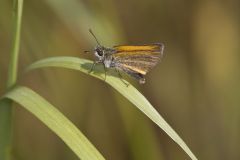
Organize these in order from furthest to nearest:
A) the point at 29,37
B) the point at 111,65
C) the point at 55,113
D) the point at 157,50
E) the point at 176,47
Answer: the point at 176,47
the point at 29,37
the point at 111,65
the point at 157,50
the point at 55,113

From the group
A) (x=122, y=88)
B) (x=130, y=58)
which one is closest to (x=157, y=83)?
(x=130, y=58)

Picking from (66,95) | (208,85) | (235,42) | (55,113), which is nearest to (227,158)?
(208,85)

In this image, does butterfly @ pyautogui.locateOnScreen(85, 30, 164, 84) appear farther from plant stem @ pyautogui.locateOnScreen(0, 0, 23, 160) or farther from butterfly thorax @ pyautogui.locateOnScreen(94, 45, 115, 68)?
plant stem @ pyautogui.locateOnScreen(0, 0, 23, 160)

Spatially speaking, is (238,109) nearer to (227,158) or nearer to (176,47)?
(227,158)

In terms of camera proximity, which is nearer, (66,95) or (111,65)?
(111,65)

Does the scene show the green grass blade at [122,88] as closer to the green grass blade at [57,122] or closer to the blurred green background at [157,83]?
the green grass blade at [57,122]

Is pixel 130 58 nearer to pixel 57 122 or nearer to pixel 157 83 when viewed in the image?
pixel 57 122
